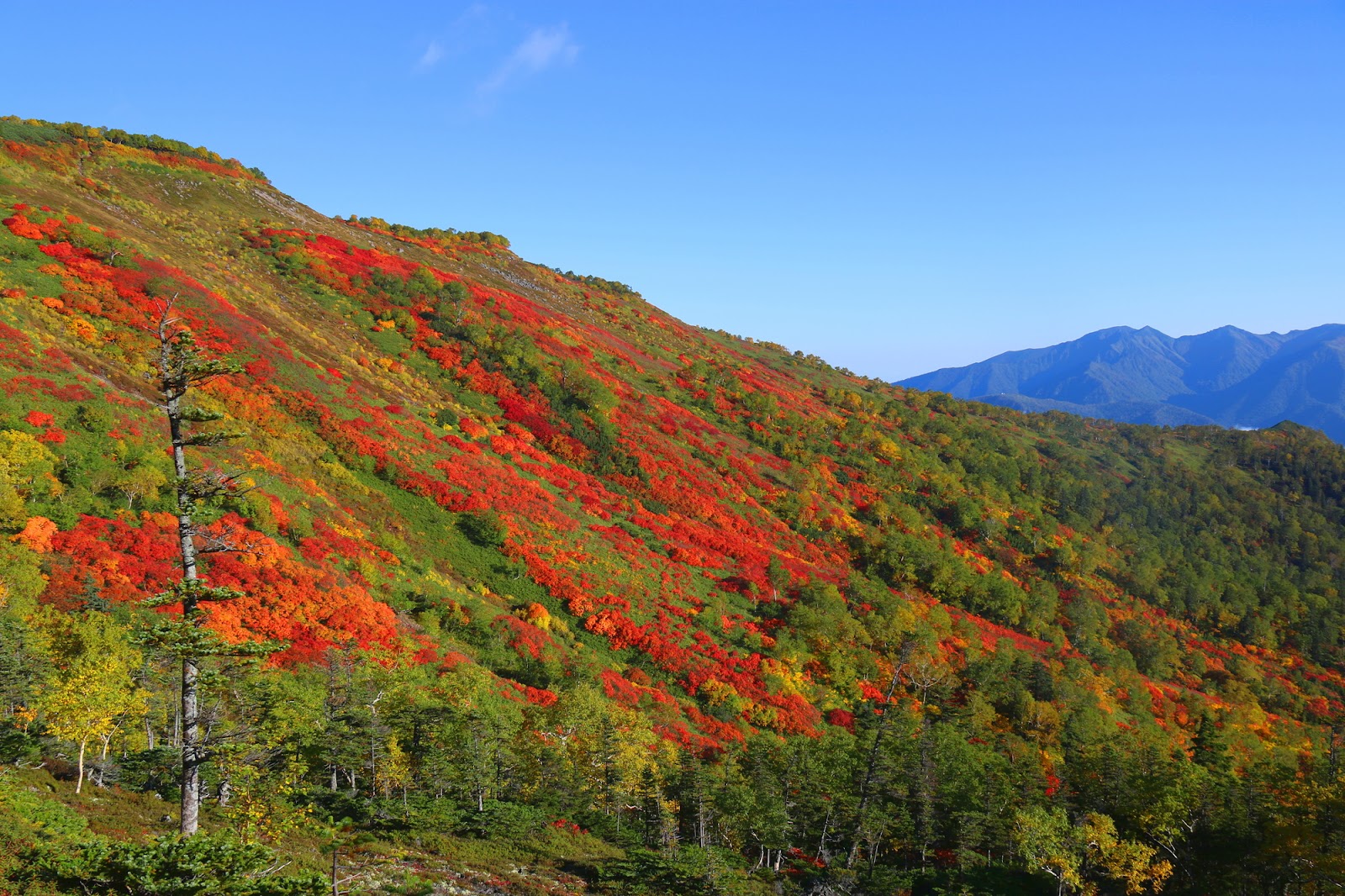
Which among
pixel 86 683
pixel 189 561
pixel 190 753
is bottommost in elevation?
pixel 86 683

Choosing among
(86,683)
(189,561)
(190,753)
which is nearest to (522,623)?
(86,683)

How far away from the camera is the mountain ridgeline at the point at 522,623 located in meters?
29.5

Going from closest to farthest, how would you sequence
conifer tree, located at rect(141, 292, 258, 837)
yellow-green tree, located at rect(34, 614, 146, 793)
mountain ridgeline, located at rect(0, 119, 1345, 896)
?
conifer tree, located at rect(141, 292, 258, 837) < yellow-green tree, located at rect(34, 614, 146, 793) < mountain ridgeline, located at rect(0, 119, 1345, 896)

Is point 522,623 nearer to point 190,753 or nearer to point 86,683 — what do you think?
point 86,683

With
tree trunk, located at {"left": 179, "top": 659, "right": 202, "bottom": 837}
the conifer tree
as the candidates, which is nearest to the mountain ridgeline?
the conifer tree

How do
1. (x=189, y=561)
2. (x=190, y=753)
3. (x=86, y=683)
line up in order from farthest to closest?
1. (x=86, y=683)
2. (x=189, y=561)
3. (x=190, y=753)

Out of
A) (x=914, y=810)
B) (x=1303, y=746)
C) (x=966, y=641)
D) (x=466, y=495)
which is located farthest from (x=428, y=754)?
(x=1303, y=746)

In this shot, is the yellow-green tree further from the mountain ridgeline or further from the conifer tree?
the conifer tree

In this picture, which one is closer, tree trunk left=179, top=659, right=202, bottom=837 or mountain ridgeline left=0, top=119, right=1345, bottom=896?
tree trunk left=179, top=659, right=202, bottom=837

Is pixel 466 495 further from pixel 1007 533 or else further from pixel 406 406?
pixel 1007 533

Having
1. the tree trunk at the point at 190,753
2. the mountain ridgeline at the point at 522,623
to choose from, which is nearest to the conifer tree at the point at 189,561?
the tree trunk at the point at 190,753

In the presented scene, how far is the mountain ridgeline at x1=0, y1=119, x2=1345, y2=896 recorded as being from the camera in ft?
96.8

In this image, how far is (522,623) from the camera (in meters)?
59.0

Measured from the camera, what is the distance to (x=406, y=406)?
82.7 metres
